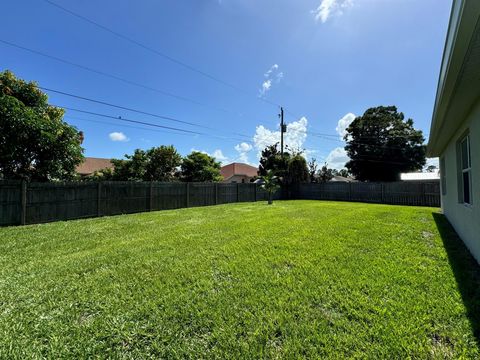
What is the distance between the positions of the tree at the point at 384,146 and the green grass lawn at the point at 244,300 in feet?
91.6

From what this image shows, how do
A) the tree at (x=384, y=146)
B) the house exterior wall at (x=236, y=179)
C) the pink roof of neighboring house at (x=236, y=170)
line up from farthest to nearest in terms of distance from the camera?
1. the pink roof of neighboring house at (x=236, y=170)
2. the house exterior wall at (x=236, y=179)
3. the tree at (x=384, y=146)

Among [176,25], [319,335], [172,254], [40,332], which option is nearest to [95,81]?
[176,25]

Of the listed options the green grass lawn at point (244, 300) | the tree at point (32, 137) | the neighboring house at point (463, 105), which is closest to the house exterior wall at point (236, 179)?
the tree at point (32, 137)

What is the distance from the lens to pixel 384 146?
29328 millimetres

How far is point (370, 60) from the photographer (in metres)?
11.0

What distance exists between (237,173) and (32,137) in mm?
30174

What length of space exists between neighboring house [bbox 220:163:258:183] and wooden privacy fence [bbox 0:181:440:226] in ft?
55.1

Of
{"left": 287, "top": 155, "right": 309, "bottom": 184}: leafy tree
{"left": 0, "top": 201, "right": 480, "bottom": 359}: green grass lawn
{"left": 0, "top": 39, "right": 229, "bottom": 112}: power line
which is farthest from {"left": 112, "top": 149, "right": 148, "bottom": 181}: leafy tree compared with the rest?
{"left": 0, "top": 201, "right": 480, "bottom": 359}: green grass lawn

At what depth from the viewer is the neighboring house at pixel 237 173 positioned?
3797 centimetres

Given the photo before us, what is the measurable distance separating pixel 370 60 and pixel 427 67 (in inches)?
112

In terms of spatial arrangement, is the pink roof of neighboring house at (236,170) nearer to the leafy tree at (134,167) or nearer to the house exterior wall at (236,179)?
the house exterior wall at (236,179)

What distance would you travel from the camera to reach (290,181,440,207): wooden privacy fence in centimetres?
1473

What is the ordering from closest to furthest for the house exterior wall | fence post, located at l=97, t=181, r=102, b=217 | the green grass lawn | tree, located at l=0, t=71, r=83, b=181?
the green grass lawn < tree, located at l=0, t=71, r=83, b=181 < fence post, located at l=97, t=181, r=102, b=217 < the house exterior wall

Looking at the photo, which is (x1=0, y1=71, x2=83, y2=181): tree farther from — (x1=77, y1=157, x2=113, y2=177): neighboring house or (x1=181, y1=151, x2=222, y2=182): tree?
(x1=77, y1=157, x2=113, y2=177): neighboring house
